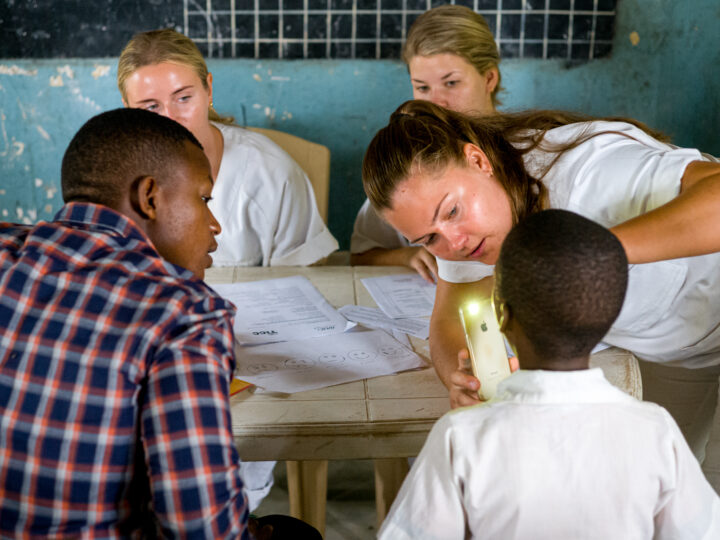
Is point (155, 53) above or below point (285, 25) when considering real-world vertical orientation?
below

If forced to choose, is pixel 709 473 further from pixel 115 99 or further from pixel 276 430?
pixel 115 99

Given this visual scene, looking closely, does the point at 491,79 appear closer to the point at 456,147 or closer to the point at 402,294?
the point at 402,294

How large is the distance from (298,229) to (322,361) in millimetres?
949

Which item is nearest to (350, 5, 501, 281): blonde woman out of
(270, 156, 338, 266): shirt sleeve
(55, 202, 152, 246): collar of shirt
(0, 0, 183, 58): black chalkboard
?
(270, 156, 338, 266): shirt sleeve

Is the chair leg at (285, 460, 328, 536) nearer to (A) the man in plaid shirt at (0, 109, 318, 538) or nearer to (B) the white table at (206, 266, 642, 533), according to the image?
(B) the white table at (206, 266, 642, 533)

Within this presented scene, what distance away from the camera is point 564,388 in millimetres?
815

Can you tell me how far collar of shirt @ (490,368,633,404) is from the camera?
814mm

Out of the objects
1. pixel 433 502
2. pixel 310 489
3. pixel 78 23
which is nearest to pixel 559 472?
pixel 433 502

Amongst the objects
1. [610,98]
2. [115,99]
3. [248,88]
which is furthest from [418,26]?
[115,99]

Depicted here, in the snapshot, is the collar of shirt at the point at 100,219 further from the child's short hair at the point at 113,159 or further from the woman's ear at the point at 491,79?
the woman's ear at the point at 491,79

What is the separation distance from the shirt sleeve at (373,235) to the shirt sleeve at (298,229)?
78 millimetres

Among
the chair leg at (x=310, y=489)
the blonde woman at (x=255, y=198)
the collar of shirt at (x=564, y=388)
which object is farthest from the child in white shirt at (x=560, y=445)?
the blonde woman at (x=255, y=198)

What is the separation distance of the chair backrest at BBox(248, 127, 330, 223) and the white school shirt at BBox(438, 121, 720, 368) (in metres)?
1.09

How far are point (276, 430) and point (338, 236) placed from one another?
1936mm
